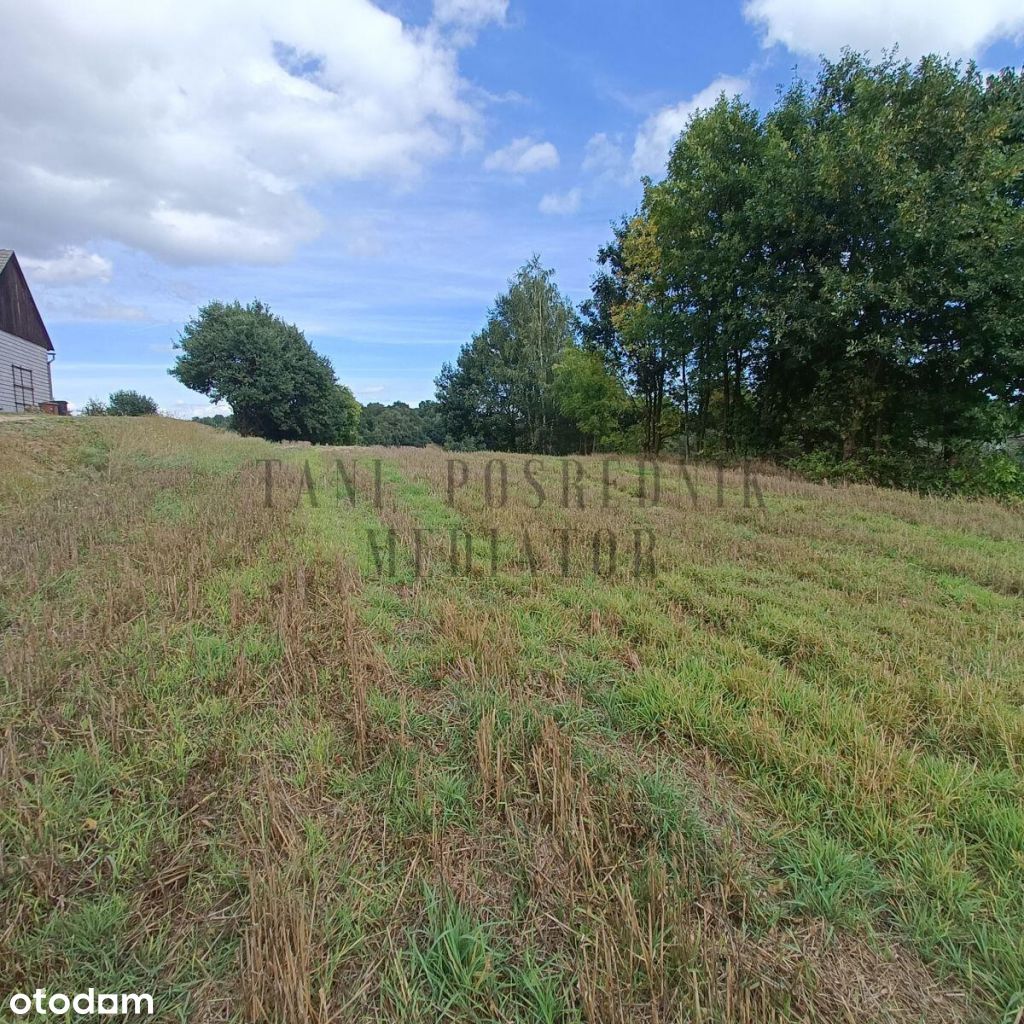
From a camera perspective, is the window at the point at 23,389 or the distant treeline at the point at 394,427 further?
the distant treeline at the point at 394,427

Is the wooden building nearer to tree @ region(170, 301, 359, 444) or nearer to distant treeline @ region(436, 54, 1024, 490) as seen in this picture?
tree @ region(170, 301, 359, 444)

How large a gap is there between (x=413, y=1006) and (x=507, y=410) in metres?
35.0

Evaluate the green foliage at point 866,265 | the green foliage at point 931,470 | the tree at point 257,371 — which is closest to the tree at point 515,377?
the tree at point 257,371

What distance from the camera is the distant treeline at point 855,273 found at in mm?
10156

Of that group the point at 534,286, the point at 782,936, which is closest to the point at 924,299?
the point at 782,936

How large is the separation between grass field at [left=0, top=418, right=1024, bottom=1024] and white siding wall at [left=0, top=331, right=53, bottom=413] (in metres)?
21.3

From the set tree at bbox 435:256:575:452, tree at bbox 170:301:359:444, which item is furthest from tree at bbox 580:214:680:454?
tree at bbox 170:301:359:444

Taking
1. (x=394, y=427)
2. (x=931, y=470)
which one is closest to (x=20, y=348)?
(x=931, y=470)

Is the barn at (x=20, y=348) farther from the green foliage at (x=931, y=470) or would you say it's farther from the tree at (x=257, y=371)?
the green foliage at (x=931, y=470)

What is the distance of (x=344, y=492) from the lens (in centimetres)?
838

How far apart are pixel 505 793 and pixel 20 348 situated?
28566 mm

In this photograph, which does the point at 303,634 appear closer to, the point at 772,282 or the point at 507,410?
the point at 772,282

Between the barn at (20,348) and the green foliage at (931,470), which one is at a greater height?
the barn at (20,348)

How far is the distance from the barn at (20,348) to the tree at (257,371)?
9.40m
